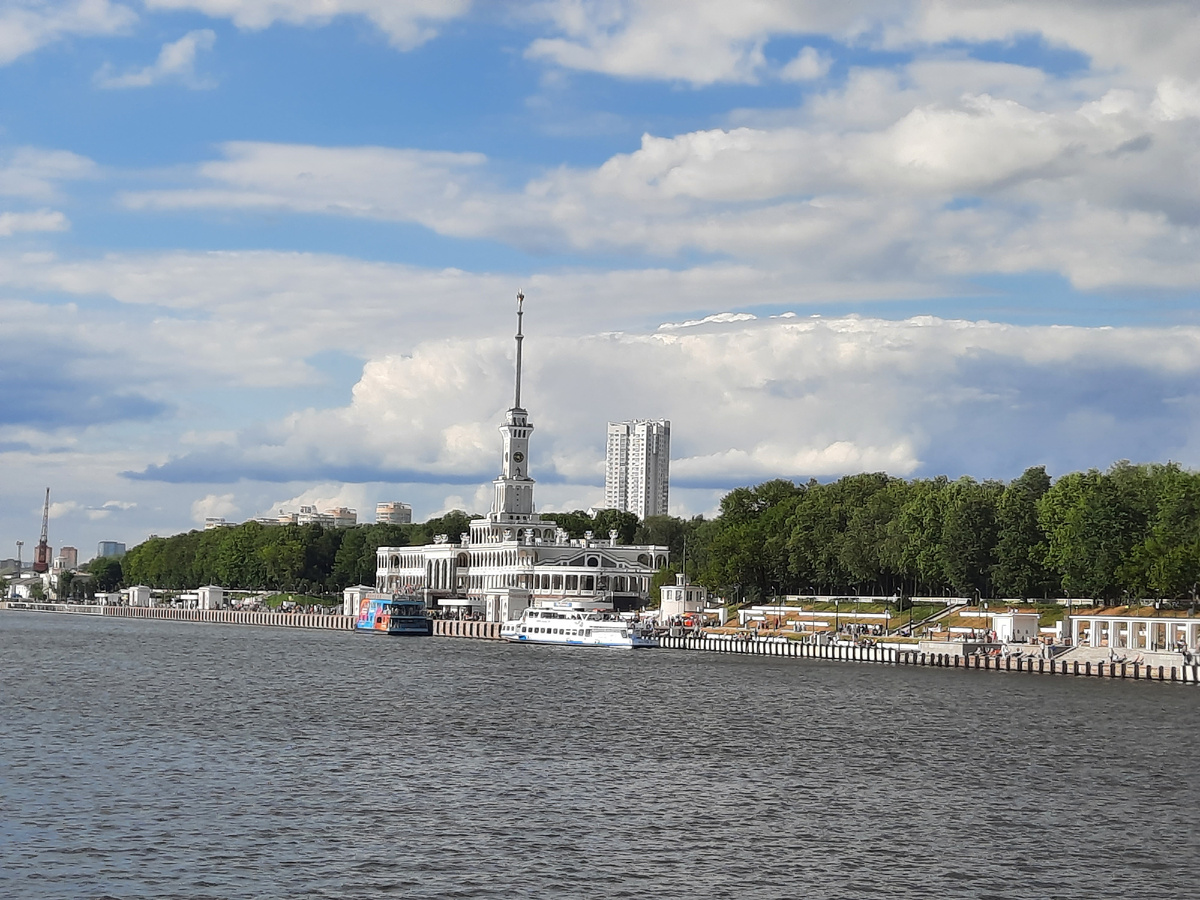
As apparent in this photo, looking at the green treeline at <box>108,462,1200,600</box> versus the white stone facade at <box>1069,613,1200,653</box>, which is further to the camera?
the green treeline at <box>108,462,1200,600</box>

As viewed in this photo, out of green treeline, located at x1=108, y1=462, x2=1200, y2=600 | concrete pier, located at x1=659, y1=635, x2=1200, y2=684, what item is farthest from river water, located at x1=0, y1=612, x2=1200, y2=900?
green treeline, located at x1=108, y1=462, x2=1200, y2=600

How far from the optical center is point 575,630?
180 metres

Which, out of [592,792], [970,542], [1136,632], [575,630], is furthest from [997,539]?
[592,792]

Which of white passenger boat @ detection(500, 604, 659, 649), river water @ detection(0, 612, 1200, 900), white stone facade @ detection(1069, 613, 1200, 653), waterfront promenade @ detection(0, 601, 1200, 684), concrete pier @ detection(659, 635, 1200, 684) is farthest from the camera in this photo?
white passenger boat @ detection(500, 604, 659, 649)

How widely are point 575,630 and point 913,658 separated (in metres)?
51.5

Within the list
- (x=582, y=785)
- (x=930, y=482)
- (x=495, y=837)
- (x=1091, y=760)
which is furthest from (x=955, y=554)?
(x=495, y=837)

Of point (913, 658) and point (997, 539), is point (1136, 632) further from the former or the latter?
point (997, 539)

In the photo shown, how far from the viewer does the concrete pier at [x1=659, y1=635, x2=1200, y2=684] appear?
113750 millimetres

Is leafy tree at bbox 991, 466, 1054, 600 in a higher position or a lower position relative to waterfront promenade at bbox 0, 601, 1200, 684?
higher

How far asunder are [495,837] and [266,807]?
8.01 m

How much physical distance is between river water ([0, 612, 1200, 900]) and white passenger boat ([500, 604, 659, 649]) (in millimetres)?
68854

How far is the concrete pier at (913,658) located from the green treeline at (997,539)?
15.4 m

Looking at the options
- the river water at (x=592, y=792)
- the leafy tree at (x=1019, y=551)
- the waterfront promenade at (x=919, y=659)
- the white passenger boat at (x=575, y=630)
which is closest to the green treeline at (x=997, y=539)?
the leafy tree at (x=1019, y=551)

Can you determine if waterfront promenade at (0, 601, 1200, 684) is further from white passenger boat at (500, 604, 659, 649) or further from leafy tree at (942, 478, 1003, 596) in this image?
leafy tree at (942, 478, 1003, 596)
